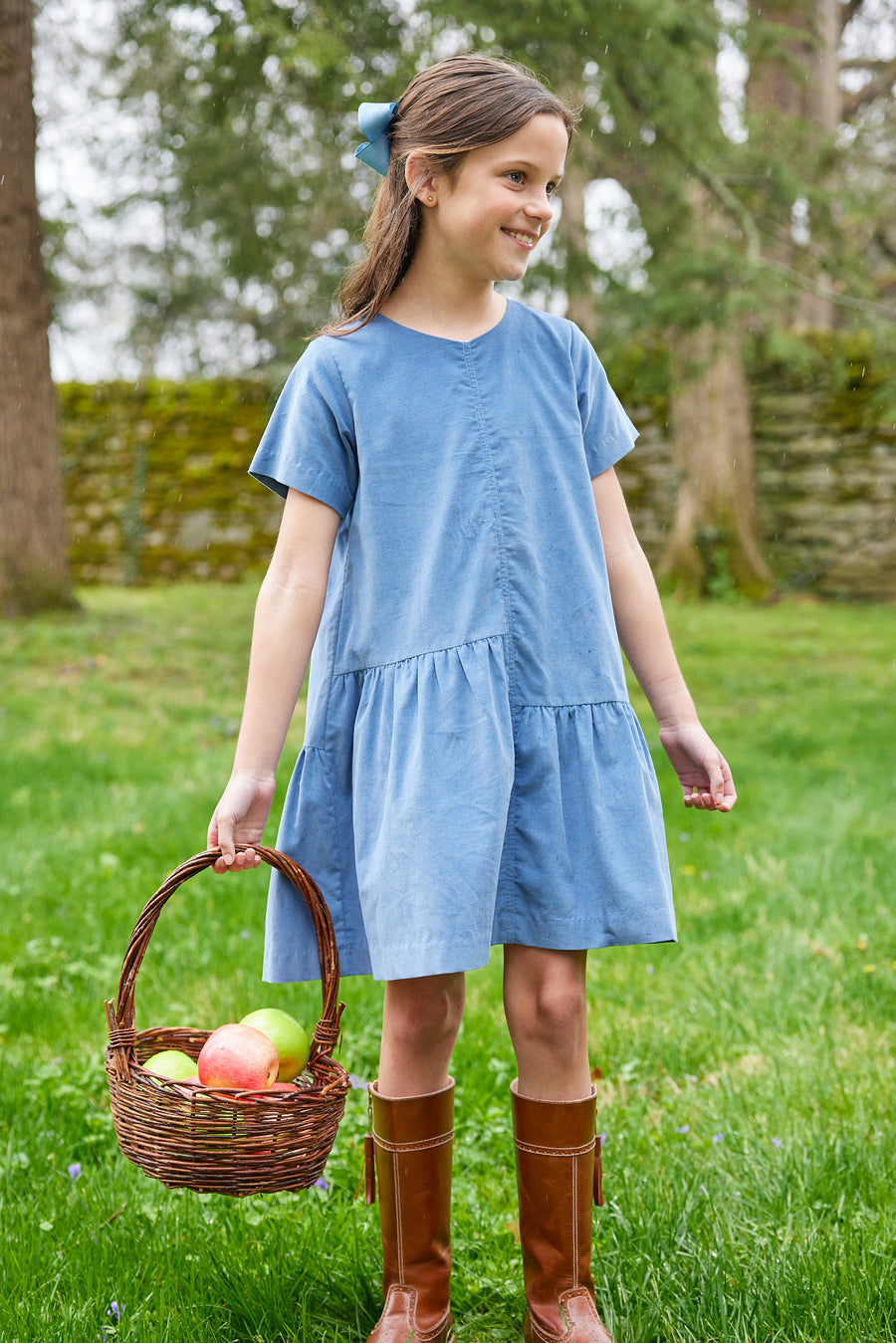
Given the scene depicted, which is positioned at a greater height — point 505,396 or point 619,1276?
point 505,396

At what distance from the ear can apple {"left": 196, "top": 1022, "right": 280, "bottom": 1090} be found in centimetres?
123

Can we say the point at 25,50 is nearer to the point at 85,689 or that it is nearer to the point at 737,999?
the point at 85,689

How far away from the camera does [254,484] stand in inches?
464

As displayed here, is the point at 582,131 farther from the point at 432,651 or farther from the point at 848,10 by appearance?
the point at 848,10

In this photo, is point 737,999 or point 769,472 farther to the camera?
point 769,472

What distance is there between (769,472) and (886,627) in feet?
8.23

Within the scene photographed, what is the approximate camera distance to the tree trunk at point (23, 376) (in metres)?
7.44

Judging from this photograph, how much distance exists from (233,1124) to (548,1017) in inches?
18.3

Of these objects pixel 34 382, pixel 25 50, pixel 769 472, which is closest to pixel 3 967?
pixel 34 382

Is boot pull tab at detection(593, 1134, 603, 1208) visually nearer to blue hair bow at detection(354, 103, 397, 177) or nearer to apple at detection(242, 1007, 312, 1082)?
apple at detection(242, 1007, 312, 1082)

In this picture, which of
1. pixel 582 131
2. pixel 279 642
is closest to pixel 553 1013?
pixel 279 642

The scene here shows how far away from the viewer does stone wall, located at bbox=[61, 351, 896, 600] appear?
1117cm

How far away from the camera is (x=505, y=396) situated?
1.77m

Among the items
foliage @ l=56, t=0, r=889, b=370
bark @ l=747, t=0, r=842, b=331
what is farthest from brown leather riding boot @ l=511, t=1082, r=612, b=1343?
bark @ l=747, t=0, r=842, b=331
